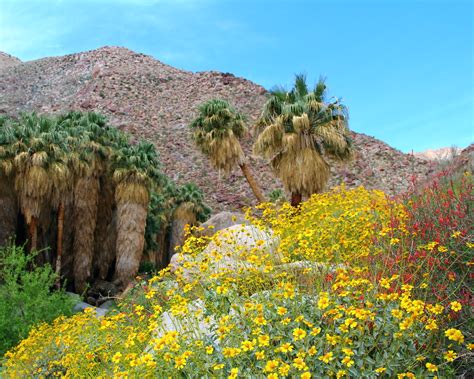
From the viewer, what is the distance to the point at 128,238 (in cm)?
3188

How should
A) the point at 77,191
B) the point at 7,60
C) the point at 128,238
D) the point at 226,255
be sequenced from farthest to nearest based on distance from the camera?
the point at 7,60 < the point at 128,238 < the point at 77,191 < the point at 226,255

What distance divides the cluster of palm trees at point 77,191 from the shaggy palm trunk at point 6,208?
1.8 inches

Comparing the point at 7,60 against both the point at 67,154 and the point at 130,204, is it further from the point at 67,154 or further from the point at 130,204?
the point at 67,154

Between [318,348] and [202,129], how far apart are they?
27711 millimetres

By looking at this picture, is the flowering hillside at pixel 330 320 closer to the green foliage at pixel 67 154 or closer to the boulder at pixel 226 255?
the boulder at pixel 226 255

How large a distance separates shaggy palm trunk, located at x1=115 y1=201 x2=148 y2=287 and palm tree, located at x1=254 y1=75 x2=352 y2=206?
832 cm

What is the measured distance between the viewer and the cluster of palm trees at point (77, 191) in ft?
91.8

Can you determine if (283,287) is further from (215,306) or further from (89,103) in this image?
(89,103)

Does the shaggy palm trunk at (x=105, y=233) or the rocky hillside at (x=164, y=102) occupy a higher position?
the rocky hillside at (x=164, y=102)

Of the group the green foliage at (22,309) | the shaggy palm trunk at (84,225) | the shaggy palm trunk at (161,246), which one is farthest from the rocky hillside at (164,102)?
the green foliage at (22,309)

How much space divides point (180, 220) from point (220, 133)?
9.52 m

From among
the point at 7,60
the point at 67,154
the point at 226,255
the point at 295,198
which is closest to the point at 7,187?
the point at 67,154

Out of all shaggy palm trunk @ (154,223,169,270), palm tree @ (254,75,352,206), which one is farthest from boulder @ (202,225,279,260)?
shaggy palm trunk @ (154,223,169,270)

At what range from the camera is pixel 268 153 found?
27156 mm
